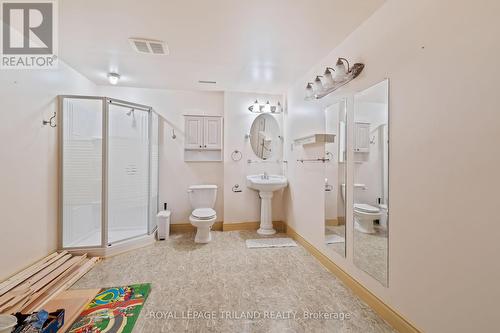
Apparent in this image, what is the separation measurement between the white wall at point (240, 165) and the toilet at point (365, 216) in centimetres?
192

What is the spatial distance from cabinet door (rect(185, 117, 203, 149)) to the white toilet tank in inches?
28.1

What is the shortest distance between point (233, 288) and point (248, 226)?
70.0 inches

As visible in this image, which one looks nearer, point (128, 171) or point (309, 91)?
point (309, 91)

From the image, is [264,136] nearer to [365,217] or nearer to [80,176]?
[365,217]

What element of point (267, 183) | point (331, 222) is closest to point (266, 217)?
point (267, 183)

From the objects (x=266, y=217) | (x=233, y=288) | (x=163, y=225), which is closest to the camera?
(x=233, y=288)

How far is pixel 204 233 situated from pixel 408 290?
247cm

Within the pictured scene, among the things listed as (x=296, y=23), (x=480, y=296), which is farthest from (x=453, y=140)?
(x=296, y=23)

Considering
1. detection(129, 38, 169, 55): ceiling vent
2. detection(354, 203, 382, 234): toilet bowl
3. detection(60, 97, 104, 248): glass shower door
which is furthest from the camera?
detection(60, 97, 104, 248): glass shower door

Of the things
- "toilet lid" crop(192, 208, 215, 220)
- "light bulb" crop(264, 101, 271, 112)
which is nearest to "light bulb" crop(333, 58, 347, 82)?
"light bulb" crop(264, 101, 271, 112)

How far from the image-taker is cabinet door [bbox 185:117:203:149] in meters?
3.69

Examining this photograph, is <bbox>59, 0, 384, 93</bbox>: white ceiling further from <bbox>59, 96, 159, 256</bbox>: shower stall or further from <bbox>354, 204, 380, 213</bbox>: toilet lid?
<bbox>354, 204, 380, 213</bbox>: toilet lid

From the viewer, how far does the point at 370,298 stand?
178cm

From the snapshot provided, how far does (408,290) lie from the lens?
1.47 meters
